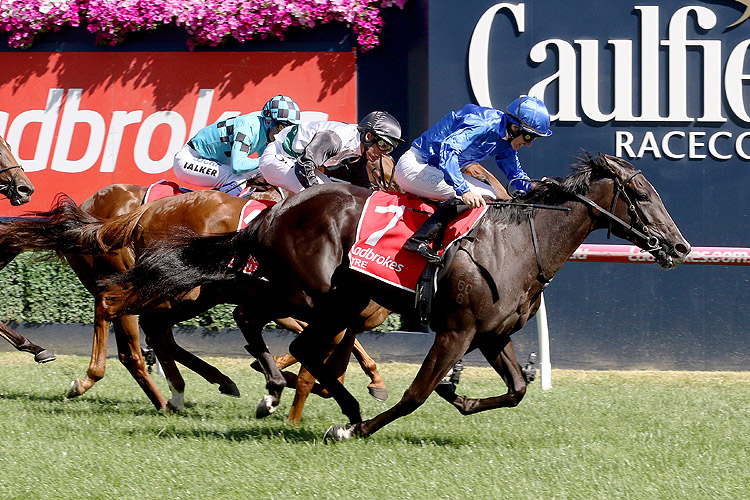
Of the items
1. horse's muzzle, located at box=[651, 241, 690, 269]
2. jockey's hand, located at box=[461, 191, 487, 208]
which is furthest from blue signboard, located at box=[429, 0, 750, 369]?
jockey's hand, located at box=[461, 191, 487, 208]

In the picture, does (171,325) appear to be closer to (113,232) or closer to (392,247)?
(113,232)

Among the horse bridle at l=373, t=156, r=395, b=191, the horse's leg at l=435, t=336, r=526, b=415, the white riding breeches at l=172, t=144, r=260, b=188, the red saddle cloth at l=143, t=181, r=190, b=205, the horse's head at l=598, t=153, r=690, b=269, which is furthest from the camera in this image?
the white riding breeches at l=172, t=144, r=260, b=188

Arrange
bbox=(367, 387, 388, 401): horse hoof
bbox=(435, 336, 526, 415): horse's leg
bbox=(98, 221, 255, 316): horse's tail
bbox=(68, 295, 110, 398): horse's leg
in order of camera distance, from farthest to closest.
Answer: bbox=(367, 387, 388, 401): horse hoof → bbox=(68, 295, 110, 398): horse's leg → bbox=(98, 221, 255, 316): horse's tail → bbox=(435, 336, 526, 415): horse's leg

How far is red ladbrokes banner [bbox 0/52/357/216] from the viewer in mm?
9633

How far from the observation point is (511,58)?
869 centimetres

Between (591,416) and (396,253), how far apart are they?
1.93 metres

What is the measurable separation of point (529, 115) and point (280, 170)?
6.42 ft

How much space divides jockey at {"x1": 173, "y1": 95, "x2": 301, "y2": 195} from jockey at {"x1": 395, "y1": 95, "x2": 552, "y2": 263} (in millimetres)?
1819

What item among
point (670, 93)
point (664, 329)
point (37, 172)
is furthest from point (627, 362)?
point (37, 172)

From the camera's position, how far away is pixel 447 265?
201 inches

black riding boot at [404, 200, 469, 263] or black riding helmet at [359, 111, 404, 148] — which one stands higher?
black riding helmet at [359, 111, 404, 148]

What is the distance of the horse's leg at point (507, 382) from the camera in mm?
5469

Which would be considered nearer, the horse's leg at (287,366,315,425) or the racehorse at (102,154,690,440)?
the racehorse at (102,154,690,440)

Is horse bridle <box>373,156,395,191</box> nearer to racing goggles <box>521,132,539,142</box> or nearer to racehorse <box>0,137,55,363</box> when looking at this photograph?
racing goggles <box>521,132,539,142</box>
